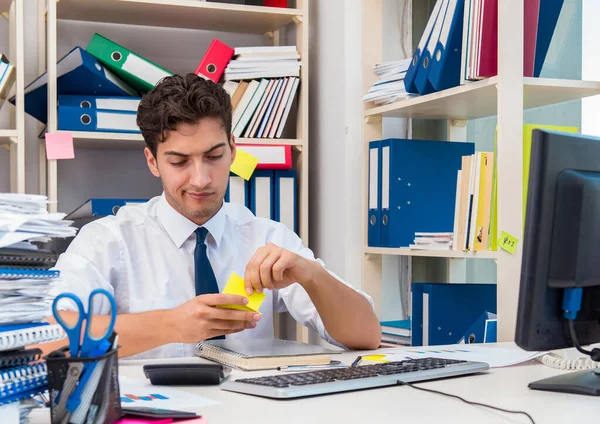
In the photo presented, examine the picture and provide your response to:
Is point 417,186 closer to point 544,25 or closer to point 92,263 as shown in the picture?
point 544,25

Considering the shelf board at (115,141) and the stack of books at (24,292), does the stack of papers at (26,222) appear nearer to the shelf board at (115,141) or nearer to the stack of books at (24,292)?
the stack of books at (24,292)

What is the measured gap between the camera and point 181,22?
9.74ft

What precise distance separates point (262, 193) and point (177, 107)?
3.25 ft

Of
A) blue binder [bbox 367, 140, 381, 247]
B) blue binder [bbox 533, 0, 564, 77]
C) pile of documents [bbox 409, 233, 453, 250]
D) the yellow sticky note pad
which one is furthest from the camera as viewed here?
blue binder [bbox 367, 140, 381, 247]

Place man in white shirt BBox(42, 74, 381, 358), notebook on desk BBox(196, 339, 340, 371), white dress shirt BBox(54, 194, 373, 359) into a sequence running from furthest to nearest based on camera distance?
white dress shirt BBox(54, 194, 373, 359)
man in white shirt BBox(42, 74, 381, 358)
notebook on desk BBox(196, 339, 340, 371)

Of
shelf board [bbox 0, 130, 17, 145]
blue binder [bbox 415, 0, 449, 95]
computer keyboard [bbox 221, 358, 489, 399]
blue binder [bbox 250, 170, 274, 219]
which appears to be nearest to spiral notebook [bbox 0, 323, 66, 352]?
computer keyboard [bbox 221, 358, 489, 399]

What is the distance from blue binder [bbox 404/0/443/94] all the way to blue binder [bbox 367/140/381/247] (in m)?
0.25

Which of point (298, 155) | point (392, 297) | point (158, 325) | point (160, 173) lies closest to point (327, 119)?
point (298, 155)

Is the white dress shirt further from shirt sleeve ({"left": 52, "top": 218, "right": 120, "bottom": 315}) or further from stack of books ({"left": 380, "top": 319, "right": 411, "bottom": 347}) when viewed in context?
stack of books ({"left": 380, "top": 319, "right": 411, "bottom": 347})

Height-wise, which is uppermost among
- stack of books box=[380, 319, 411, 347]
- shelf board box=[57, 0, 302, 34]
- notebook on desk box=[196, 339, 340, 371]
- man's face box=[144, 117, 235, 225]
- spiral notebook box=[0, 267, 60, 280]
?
shelf board box=[57, 0, 302, 34]

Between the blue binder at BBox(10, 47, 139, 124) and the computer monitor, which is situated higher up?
the blue binder at BBox(10, 47, 139, 124)

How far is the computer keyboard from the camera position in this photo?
3.56 ft

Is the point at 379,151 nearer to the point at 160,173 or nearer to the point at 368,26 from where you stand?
the point at 368,26

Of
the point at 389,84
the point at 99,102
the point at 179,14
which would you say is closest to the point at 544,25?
the point at 389,84
